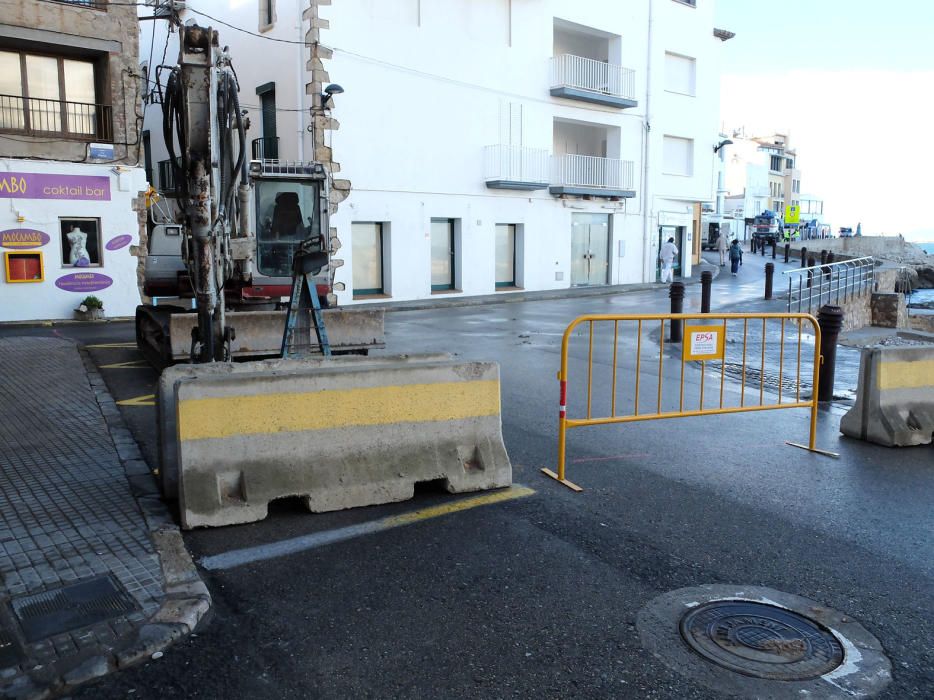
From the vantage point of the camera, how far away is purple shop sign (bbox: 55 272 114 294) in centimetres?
1866

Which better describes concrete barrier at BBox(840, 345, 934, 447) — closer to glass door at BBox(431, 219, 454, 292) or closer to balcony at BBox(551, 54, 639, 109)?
→ glass door at BBox(431, 219, 454, 292)

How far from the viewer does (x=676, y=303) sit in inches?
548

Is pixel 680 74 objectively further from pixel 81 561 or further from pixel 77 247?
pixel 81 561

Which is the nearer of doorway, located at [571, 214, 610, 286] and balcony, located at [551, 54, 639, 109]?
balcony, located at [551, 54, 639, 109]

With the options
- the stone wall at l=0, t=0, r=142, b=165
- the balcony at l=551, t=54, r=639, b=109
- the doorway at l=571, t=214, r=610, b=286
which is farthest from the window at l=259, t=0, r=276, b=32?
the doorway at l=571, t=214, r=610, b=286

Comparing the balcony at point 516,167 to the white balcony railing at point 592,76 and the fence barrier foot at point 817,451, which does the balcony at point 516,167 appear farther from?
the fence barrier foot at point 817,451

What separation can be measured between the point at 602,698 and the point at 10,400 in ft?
25.3

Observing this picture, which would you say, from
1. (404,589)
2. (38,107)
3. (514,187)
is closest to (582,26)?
(514,187)

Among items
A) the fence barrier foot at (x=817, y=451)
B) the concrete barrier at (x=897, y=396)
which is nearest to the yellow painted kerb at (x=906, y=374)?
the concrete barrier at (x=897, y=396)

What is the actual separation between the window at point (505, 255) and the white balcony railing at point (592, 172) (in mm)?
2602

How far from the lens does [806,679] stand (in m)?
3.29

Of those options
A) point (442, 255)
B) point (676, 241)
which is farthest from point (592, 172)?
point (442, 255)

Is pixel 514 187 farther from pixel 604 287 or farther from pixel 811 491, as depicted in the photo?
pixel 811 491

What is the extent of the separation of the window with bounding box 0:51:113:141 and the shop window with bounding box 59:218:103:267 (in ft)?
6.86
